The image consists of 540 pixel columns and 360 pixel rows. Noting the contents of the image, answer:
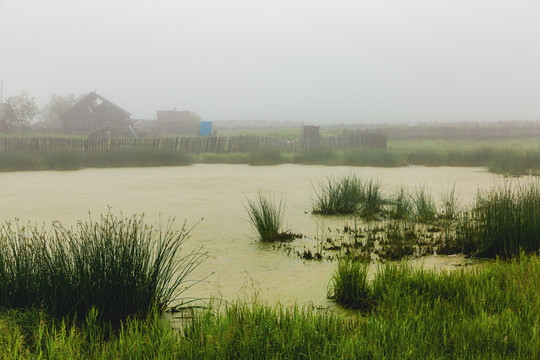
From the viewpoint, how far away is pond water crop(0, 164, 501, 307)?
14.3 ft

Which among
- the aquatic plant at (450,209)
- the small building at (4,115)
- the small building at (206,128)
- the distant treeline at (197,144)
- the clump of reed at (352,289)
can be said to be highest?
the small building at (4,115)

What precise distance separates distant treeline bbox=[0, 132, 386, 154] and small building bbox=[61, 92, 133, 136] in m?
10.1

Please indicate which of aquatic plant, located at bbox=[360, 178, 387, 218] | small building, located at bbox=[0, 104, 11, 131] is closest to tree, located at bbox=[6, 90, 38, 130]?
small building, located at bbox=[0, 104, 11, 131]

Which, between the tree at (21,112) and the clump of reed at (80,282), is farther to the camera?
the tree at (21,112)

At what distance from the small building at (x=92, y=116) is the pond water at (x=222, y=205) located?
17.8m

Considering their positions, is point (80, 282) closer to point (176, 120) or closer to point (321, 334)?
point (321, 334)

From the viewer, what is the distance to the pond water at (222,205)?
14.3ft

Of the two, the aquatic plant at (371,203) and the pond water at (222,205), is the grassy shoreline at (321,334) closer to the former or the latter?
the pond water at (222,205)

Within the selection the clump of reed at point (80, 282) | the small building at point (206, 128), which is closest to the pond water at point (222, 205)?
the clump of reed at point (80, 282)

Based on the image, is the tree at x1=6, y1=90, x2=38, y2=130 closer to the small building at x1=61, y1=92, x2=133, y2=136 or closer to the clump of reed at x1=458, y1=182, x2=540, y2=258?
the small building at x1=61, y1=92, x2=133, y2=136

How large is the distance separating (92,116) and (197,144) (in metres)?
14.3

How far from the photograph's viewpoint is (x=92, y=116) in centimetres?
3300

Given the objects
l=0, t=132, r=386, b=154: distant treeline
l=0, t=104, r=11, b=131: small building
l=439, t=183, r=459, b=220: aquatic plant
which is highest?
l=0, t=104, r=11, b=131: small building

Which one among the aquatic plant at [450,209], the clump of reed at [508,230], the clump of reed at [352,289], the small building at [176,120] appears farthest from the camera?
the small building at [176,120]
